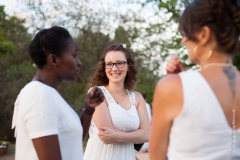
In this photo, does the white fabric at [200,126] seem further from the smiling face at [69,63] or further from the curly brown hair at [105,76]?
the curly brown hair at [105,76]

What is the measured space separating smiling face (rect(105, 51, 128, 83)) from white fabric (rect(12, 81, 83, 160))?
1644 millimetres

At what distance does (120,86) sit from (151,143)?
1990 millimetres

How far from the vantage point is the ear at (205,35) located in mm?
1919

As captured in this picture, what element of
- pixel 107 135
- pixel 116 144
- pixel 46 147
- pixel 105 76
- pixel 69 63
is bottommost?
pixel 116 144

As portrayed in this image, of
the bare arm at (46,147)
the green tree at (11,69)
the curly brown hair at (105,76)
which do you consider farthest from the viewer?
the green tree at (11,69)

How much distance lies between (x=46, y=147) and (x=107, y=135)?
57.8 inches

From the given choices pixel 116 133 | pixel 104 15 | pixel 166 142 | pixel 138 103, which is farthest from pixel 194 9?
pixel 104 15

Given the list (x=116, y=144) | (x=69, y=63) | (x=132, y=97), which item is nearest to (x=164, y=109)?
(x=69, y=63)

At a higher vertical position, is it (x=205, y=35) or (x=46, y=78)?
(x=205, y=35)

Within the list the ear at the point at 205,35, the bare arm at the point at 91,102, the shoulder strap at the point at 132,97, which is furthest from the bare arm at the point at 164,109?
the shoulder strap at the point at 132,97

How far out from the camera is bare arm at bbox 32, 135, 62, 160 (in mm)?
2096

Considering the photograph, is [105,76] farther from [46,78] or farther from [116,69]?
[46,78]

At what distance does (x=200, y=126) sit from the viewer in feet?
6.16

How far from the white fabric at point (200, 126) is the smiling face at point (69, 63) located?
29.2 inches
